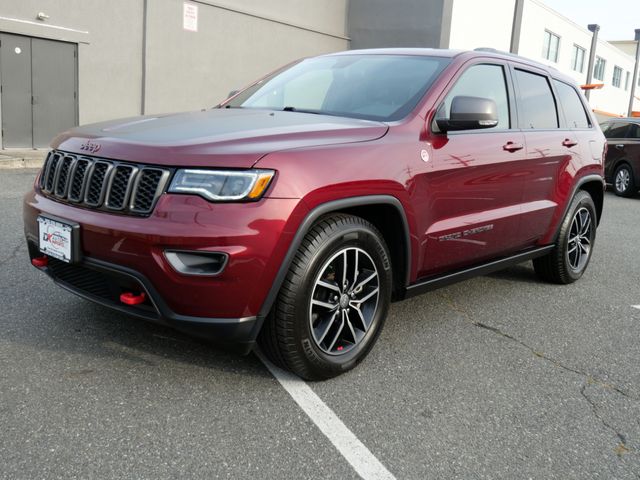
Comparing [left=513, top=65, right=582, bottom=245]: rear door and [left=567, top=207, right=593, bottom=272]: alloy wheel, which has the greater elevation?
[left=513, top=65, right=582, bottom=245]: rear door

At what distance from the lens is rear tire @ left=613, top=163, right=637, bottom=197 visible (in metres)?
13.3

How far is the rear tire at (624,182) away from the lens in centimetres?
1328

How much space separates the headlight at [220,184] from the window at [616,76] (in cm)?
4542

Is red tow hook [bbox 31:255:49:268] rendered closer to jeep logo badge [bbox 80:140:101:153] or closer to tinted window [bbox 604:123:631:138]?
jeep logo badge [bbox 80:140:101:153]

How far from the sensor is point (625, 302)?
492 centimetres

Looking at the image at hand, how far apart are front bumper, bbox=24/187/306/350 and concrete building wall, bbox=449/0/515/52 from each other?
19.6 meters

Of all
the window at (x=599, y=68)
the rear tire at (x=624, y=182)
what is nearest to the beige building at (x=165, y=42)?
the rear tire at (x=624, y=182)

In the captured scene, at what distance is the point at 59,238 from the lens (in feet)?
9.75

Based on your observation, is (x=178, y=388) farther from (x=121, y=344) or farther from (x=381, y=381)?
(x=381, y=381)

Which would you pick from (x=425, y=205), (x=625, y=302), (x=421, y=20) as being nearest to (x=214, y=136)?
(x=425, y=205)

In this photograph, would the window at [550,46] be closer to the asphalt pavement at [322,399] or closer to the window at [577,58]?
the window at [577,58]

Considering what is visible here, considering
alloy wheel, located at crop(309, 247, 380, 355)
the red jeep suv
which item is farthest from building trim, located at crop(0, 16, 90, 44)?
alloy wheel, located at crop(309, 247, 380, 355)

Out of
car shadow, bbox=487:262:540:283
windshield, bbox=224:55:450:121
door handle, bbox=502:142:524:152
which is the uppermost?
windshield, bbox=224:55:450:121

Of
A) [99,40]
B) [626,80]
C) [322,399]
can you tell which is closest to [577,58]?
[626,80]
